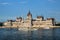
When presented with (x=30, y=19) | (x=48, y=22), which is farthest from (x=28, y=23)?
(x=48, y=22)

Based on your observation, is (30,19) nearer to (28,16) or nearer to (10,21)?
(28,16)

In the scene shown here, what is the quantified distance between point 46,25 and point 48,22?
3.04 m

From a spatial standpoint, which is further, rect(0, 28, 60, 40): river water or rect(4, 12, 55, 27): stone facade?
rect(4, 12, 55, 27): stone facade

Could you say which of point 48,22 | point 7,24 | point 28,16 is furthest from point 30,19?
point 7,24

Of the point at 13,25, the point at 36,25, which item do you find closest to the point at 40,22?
the point at 36,25

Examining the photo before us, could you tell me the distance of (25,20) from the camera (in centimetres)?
15388

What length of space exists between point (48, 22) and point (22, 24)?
17343 mm

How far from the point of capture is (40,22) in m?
153

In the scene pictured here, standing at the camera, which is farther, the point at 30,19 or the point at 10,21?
the point at 10,21

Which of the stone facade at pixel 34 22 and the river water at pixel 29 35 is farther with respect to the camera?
the stone facade at pixel 34 22

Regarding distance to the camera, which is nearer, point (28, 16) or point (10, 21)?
point (28, 16)

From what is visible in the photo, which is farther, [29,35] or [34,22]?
[34,22]

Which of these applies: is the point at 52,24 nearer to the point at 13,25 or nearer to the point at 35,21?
the point at 35,21

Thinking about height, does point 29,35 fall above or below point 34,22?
below
